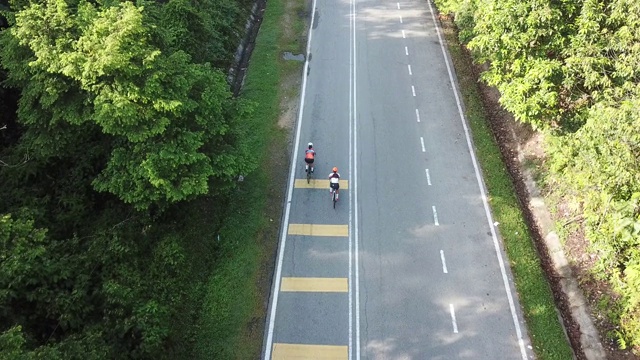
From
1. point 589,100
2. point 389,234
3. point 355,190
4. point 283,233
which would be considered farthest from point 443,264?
point 589,100

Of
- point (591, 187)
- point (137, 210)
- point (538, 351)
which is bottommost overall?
point (538, 351)

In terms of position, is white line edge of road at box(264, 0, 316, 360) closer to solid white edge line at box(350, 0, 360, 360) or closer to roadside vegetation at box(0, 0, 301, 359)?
roadside vegetation at box(0, 0, 301, 359)

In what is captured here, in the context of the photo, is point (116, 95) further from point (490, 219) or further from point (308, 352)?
point (490, 219)

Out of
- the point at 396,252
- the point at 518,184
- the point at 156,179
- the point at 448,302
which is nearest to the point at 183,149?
the point at 156,179

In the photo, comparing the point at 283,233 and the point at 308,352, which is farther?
the point at 283,233

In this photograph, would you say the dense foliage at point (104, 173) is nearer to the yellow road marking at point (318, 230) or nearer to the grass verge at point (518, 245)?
the yellow road marking at point (318, 230)

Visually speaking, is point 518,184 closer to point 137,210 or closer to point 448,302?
point 448,302

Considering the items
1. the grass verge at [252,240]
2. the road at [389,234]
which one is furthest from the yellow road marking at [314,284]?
the grass verge at [252,240]
